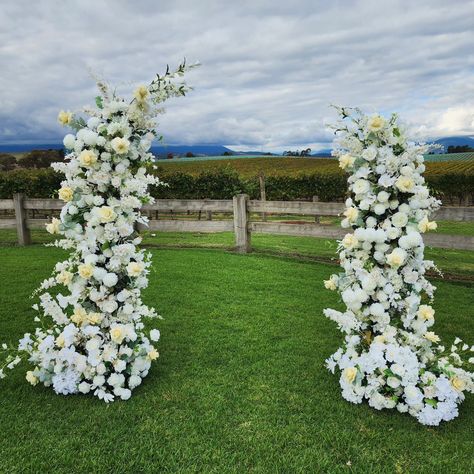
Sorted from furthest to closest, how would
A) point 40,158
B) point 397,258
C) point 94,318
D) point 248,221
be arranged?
point 40,158
point 248,221
point 94,318
point 397,258

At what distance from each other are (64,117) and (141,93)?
63 centimetres

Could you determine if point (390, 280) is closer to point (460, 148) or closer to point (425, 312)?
point (425, 312)

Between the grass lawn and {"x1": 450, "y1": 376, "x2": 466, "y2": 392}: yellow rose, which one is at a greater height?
{"x1": 450, "y1": 376, "x2": 466, "y2": 392}: yellow rose

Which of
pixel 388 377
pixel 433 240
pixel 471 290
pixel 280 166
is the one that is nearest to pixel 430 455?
pixel 388 377

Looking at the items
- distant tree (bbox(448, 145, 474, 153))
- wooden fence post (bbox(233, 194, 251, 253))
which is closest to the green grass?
wooden fence post (bbox(233, 194, 251, 253))

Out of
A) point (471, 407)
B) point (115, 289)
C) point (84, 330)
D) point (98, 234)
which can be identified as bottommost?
point (471, 407)

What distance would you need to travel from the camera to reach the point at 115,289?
3.87 m

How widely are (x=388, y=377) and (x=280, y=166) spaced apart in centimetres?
5080

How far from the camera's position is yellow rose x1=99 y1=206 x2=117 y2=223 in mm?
3488

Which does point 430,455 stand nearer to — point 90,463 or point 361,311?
point 361,311

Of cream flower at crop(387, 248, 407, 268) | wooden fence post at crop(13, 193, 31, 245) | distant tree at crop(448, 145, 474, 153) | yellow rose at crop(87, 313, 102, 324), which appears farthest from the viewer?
distant tree at crop(448, 145, 474, 153)

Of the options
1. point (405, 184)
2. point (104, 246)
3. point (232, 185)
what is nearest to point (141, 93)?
point (104, 246)

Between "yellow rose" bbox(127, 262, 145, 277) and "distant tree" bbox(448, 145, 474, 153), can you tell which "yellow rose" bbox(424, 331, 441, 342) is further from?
"distant tree" bbox(448, 145, 474, 153)

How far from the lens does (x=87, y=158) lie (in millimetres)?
3406
